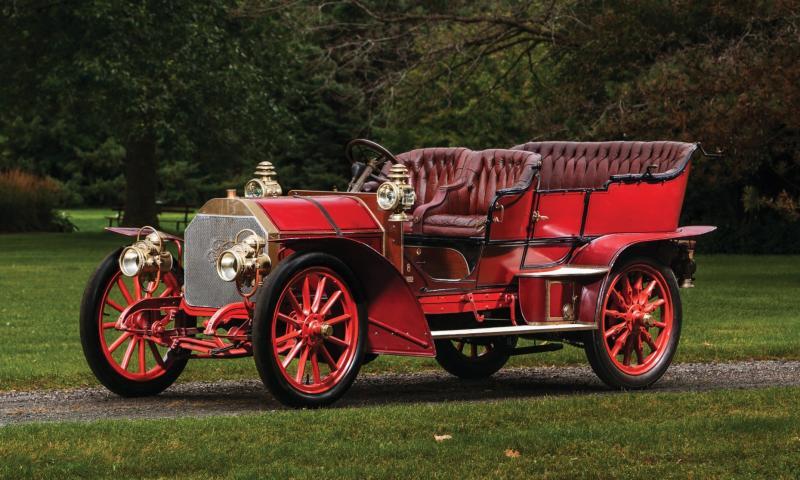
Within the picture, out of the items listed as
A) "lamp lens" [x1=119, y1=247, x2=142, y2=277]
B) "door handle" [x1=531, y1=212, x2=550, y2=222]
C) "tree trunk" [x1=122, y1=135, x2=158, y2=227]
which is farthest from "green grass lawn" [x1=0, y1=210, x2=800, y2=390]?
"tree trunk" [x1=122, y1=135, x2=158, y2=227]

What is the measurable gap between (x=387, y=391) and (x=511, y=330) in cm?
112

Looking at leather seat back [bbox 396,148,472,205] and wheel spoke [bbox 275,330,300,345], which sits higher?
leather seat back [bbox 396,148,472,205]

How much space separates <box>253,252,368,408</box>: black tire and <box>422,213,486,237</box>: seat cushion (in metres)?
1.18

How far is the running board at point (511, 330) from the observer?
984cm

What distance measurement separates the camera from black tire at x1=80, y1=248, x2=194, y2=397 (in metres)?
10.1

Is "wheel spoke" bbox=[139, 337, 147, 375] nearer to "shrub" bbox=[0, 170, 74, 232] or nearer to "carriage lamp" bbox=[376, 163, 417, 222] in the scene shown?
"carriage lamp" bbox=[376, 163, 417, 222]

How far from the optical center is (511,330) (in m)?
10.1

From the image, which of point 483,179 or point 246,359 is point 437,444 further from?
point 246,359

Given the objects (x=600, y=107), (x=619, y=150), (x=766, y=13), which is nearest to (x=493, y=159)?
(x=619, y=150)

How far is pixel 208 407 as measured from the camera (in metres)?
9.64

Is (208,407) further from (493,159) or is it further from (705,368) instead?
(705,368)

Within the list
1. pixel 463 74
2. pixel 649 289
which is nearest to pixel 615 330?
pixel 649 289

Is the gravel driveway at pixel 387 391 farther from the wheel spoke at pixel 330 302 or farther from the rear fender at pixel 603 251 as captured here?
the wheel spoke at pixel 330 302

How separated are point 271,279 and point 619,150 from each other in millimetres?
3907
